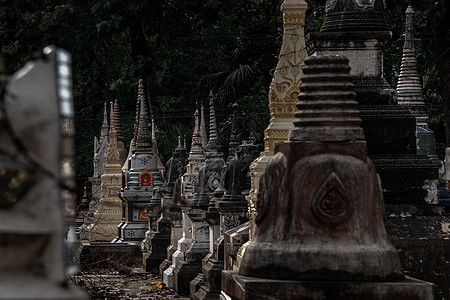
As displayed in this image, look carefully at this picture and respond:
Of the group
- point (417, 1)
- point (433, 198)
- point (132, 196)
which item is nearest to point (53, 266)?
point (433, 198)

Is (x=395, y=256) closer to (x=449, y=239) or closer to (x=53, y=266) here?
(x=449, y=239)

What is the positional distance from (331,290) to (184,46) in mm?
27772

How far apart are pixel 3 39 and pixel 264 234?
16802mm

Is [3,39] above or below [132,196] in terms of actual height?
above

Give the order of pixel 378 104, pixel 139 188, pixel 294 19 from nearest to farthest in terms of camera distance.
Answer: pixel 294 19 → pixel 378 104 → pixel 139 188

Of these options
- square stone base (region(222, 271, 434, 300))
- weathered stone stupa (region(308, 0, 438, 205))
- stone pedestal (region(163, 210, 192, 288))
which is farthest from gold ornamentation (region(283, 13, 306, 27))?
stone pedestal (region(163, 210, 192, 288))

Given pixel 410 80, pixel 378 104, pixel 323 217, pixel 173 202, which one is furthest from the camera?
pixel 410 80

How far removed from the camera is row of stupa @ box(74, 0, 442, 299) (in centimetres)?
533

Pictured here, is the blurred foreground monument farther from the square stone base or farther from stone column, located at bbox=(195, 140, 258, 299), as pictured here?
stone column, located at bbox=(195, 140, 258, 299)

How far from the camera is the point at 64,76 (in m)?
2.32

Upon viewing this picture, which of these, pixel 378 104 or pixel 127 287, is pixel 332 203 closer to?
pixel 378 104

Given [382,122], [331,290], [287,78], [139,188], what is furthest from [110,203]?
[331,290]

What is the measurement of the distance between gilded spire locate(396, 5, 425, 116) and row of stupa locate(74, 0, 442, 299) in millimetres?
26

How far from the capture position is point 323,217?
5309 mm
